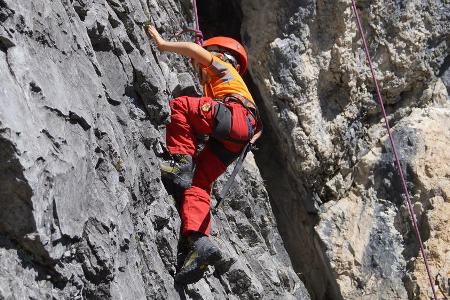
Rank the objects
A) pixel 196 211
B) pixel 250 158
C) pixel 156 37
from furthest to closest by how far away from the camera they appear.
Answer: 1. pixel 250 158
2. pixel 156 37
3. pixel 196 211

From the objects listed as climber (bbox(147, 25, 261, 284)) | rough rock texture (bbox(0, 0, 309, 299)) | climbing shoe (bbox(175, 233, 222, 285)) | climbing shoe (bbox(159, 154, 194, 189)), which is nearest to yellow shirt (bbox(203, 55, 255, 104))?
climber (bbox(147, 25, 261, 284))

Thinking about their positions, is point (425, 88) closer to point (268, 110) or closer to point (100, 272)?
point (268, 110)

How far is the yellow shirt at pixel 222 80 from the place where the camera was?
223 inches

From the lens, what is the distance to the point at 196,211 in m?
5.34

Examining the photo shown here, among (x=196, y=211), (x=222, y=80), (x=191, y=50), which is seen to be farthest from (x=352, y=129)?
(x=196, y=211)

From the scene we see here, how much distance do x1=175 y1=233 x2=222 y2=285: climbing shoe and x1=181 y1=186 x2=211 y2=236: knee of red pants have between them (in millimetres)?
201

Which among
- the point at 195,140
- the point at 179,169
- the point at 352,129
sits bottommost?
the point at 179,169

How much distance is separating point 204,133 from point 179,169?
38cm

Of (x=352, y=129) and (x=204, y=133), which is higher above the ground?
(x=352, y=129)

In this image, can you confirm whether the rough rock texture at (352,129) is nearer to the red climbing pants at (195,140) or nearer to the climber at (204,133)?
the climber at (204,133)

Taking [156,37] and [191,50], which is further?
[156,37]

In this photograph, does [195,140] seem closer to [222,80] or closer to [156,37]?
[222,80]

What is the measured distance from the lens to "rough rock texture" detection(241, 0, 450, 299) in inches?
326

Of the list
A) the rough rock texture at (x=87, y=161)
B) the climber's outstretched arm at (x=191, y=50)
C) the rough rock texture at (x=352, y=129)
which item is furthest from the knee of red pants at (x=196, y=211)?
the rough rock texture at (x=352, y=129)
